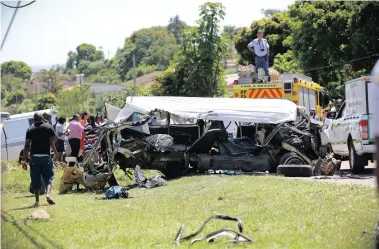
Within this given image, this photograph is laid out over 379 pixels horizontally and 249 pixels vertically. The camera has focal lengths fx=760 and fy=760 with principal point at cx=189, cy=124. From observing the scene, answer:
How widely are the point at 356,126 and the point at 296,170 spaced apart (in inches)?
70.0

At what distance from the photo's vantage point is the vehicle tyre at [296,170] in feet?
55.3

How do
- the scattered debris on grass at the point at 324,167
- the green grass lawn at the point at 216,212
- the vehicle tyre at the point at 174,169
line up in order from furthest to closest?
the vehicle tyre at the point at 174,169
the scattered debris on grass at the point at 324,167
the green grass lawn at the point at 216,212

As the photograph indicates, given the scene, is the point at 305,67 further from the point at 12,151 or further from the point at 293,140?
the point at 293,140

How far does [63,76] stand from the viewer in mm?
105000

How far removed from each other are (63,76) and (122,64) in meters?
30.4

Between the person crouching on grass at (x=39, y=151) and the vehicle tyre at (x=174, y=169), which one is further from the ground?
the person crouching on grass at (x=39, y=151)

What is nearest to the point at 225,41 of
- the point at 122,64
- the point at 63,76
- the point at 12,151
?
the point at 12,151

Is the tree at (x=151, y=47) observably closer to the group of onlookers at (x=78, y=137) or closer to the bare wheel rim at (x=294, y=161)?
the group of onlookers at (x=78, y=137)

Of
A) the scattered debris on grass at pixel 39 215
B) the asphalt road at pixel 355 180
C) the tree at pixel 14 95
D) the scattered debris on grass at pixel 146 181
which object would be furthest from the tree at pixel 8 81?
the asphalt road at pixel 355 180

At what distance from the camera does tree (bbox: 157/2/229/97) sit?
28203mm

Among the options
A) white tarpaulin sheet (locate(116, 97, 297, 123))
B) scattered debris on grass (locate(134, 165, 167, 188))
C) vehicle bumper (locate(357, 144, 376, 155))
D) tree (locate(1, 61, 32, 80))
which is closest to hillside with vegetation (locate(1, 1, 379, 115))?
tree (locate(1, 61, 32, 80))

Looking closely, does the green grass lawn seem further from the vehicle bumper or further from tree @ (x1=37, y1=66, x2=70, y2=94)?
tree @ (x1=37, y1=66, x2=70, y2=94)

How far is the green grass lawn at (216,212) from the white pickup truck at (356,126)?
296 cm

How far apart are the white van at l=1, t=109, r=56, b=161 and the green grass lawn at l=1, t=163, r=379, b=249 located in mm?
12629
